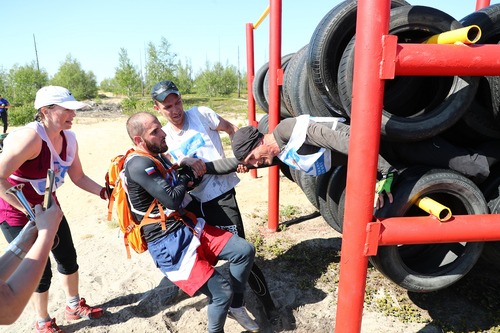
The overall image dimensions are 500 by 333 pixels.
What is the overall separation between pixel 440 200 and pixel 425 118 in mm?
657

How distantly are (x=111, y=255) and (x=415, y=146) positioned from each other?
3207mm

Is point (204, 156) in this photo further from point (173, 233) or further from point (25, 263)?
point (25, 263)

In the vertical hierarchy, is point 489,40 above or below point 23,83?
below

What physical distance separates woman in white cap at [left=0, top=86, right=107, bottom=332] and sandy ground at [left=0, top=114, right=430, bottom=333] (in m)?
0.41

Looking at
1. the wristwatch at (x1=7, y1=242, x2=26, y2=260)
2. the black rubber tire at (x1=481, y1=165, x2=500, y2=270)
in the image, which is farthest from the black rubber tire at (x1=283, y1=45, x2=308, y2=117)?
the wristwatch at (x1=7, y1=242, x2=26, y2=260)

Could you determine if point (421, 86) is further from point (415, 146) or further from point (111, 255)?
point (111, 255)

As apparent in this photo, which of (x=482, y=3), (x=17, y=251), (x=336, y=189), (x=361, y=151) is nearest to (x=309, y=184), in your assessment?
(x=336, y=189)

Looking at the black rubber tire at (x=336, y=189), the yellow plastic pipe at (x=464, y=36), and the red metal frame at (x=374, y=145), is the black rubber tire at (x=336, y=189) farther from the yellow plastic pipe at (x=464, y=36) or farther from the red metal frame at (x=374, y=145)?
the yellow plastic pipe at (x=464, y=36)

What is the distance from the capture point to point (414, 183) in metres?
2.08

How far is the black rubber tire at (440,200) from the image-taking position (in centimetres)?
208

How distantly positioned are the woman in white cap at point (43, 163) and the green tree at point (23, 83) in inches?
1250

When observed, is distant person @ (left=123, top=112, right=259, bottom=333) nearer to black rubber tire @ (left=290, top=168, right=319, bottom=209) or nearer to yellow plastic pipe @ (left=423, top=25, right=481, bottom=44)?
black rubber tire @ (left=290, top=168, right=319, bottom=209)

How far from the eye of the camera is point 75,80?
3781cm

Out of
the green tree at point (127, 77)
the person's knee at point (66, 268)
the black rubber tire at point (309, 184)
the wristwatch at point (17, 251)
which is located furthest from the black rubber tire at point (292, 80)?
the green tree at point (127, 77)
